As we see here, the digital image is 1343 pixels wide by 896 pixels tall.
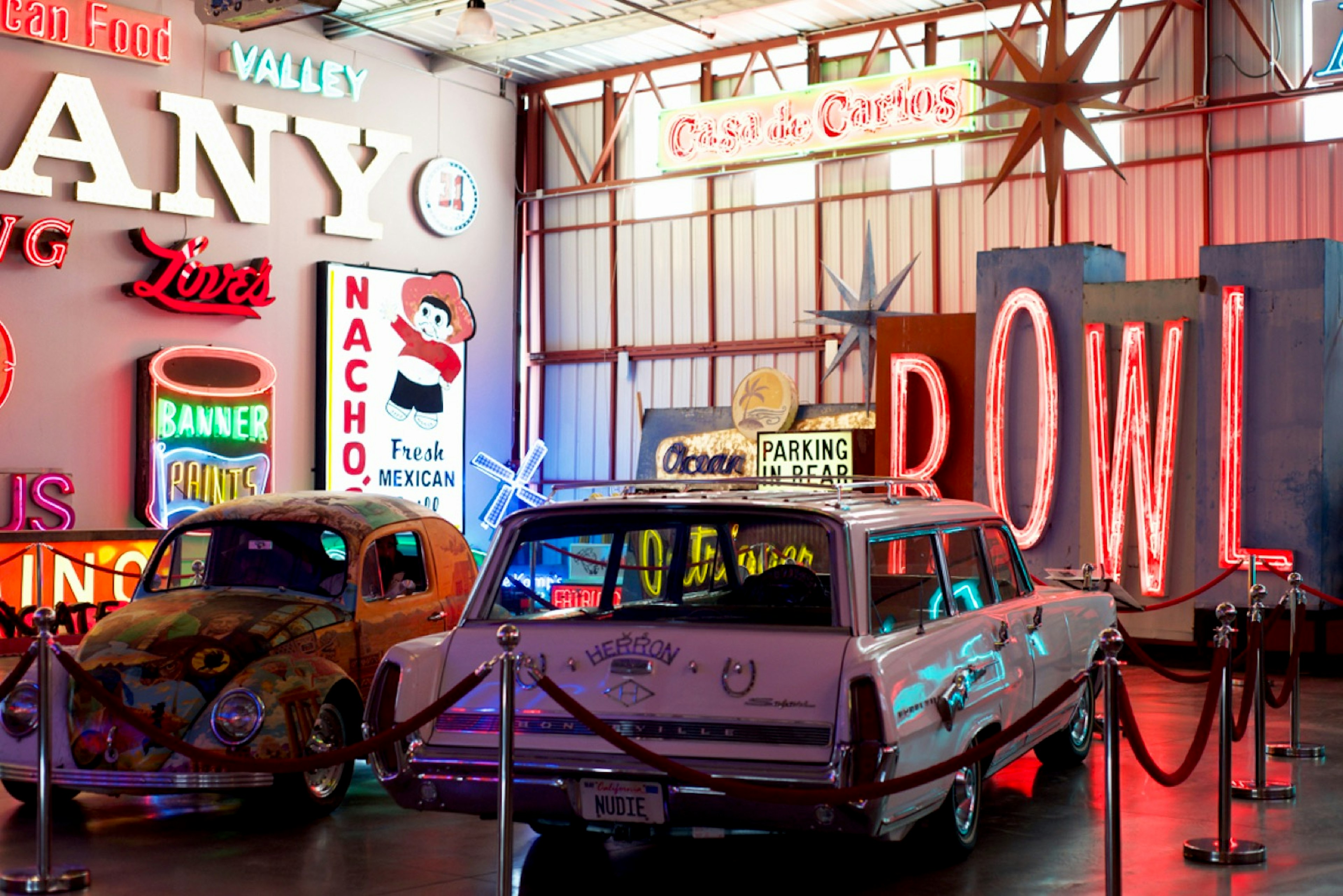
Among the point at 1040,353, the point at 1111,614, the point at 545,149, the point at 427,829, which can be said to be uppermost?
the point at 545,149

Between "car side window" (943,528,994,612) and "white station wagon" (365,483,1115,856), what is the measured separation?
0.06ft

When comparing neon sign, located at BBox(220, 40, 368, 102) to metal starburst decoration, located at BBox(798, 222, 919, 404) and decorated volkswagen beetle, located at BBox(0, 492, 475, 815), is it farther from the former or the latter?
decorated volkswagen beetle, located at BBox(0, 492, 475, 815)

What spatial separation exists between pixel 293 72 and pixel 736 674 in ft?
58.1

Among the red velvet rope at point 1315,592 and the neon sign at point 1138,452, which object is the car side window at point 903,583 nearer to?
the red velvet rope at point 1315,592

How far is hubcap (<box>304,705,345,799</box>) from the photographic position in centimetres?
759

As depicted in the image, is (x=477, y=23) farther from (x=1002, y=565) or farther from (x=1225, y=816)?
(x=1225, y=816)

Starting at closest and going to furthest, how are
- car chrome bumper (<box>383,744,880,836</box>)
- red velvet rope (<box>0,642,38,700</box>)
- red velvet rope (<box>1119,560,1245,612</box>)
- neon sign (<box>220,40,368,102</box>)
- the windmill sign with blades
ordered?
car chrome bumper (<box>383,744,880,836</box>) < red velvet rope (<box>0,642,38,700</box>) < red velvet rope (<box>1119,560,1245,612</box>) < neon sign (<box>220,40,368,102</box>) < the windmill sign with blades

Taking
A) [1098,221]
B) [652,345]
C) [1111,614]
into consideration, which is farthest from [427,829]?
[652,345]

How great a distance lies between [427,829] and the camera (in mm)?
7410

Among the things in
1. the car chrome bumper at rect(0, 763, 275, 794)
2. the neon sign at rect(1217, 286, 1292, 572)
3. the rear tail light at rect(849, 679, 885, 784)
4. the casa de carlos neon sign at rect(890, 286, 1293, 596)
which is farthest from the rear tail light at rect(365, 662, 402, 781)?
the neon sign at rect(1217, 286, 1292, 572)

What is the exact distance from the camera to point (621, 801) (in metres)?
5.65

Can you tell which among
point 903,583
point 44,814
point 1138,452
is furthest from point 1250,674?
point 1138,452

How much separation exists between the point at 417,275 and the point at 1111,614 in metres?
15.9

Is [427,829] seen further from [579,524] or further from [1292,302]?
[1292,302]
